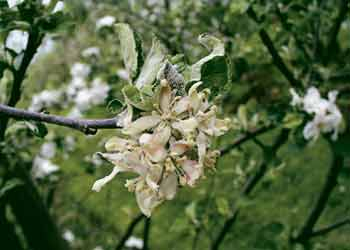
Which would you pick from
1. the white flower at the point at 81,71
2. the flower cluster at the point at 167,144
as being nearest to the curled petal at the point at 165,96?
the flower cluster at the point at 167,144

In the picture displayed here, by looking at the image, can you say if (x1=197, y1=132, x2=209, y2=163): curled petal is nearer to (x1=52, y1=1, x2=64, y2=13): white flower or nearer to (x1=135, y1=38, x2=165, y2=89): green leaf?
A: (x1=135, y1=38, x2=165, y2=89): green leaf

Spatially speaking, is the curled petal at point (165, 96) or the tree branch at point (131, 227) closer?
the curled petal at point (165, 96)

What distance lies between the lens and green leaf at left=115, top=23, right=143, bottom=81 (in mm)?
629

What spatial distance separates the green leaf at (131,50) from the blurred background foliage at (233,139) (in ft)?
0.15

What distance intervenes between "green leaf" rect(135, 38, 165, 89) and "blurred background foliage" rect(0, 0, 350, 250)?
3cm

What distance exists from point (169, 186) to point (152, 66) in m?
0.11

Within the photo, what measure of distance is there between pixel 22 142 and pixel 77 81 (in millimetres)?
745

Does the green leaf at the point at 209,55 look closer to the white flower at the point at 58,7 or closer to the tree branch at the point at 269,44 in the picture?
the white flower at the point at 58,7

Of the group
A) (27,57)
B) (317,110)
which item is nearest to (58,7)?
(27,57)

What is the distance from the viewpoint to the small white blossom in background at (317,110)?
4.30ft

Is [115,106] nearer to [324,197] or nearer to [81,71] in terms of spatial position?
[324,197]

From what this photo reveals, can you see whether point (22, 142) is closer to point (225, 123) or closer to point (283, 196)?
point (225, 123)

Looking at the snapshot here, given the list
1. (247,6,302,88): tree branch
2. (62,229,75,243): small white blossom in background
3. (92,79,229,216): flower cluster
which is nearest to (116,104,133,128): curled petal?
(92,79,229,216): flower cluster

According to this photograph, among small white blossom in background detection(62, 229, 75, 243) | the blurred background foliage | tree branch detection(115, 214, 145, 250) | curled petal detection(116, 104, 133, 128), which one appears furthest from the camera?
small white blossom in background detection(62, 229, 75, 243)
